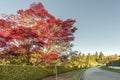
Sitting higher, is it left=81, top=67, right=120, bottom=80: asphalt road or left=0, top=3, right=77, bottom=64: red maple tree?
left=0, top=3, right=77, bottom=64: red maple tree

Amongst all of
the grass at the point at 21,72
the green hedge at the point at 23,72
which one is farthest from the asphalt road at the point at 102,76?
the grass at the point at 21,72

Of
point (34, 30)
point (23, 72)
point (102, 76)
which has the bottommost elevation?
point (102, 76)

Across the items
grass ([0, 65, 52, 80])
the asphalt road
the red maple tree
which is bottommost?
the asphalt road

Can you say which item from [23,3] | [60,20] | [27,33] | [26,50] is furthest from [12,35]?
[60,20]

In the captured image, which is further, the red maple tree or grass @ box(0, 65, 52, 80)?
the red maple tree

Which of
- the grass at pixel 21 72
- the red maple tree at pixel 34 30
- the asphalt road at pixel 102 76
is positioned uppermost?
the red maple tree at pixel 34 30

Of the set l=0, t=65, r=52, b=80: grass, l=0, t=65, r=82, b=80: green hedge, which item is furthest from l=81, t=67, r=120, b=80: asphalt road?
l=0, t=65, r=52, b=80: grass

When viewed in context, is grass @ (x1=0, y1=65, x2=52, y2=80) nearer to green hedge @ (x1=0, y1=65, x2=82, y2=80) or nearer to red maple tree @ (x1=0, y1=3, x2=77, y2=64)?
green hedge @ (x1=0, y1=65, x2=82, y2=80)

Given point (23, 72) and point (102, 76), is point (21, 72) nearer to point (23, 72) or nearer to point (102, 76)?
point (23, 72)

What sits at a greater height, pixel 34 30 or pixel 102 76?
pixel 34 30

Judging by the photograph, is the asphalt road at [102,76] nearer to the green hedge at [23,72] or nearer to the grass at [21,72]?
the green hedge at [23,72]

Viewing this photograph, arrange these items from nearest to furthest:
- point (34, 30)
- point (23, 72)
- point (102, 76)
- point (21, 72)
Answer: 1. point (21, 72)
2. point (23, 72)
3. point (34, 30)
4. point (102, 76)

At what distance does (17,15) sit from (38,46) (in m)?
4.12

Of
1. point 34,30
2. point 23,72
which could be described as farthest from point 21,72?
point 34,30
